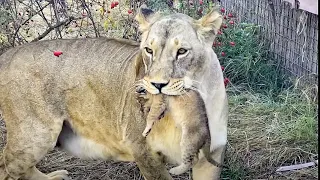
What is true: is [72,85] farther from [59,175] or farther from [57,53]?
[59,175]

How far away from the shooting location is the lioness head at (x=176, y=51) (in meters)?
3.52

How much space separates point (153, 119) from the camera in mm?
3666

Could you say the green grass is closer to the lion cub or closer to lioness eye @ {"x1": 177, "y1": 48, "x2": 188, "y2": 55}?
the lion cub

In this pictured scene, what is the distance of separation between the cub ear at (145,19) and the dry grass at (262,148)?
4.90 feet

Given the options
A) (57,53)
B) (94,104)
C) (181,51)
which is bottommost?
(94,104)

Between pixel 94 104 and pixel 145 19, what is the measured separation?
0.77m

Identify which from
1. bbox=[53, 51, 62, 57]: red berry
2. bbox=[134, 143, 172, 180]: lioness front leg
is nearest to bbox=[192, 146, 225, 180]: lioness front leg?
bbox=[134, 143, 172, 180]: lioness front leg

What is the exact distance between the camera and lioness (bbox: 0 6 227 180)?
402 centimetres

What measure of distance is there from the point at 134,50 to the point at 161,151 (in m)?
0.80

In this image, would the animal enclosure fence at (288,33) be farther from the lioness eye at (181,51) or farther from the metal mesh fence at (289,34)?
the lioness eye at (181,51)

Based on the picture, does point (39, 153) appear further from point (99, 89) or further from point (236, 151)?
point (236, 151)

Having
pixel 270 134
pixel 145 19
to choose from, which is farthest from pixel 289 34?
pixel 145 19

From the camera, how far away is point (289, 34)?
7.04 meters

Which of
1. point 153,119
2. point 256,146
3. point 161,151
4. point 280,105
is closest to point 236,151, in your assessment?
point 256,146
